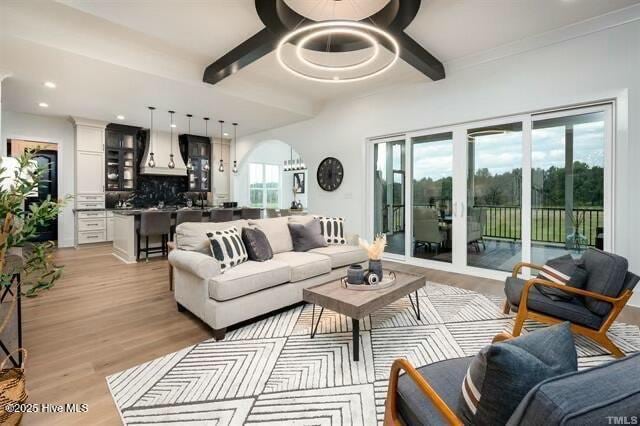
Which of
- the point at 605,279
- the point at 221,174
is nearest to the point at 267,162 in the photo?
the point at 221,174

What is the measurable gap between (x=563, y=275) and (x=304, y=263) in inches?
91.7

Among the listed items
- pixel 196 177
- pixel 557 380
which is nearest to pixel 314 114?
pixel 196 177

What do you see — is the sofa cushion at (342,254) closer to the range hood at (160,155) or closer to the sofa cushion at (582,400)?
the sofa cushion at (582,400)

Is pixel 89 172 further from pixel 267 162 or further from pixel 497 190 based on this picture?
pixel 497 190

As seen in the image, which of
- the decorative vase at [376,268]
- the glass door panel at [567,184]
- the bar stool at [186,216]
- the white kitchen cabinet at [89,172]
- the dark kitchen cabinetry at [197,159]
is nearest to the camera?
the decorative vase at [376,268]

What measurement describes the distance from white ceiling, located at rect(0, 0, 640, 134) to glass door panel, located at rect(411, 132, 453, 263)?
1138 millimetres

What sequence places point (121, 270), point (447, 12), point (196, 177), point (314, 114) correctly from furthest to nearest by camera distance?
point (196, 177) → point (314, 114) → point (121, 270) → point (447, 12)

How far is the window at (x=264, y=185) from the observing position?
1084 cm

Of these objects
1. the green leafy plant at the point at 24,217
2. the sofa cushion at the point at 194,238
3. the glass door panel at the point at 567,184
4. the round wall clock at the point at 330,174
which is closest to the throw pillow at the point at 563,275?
the glass door panel at the point at 567,184

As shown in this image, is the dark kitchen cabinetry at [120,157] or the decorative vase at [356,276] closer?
the decorative vase at [356,276]

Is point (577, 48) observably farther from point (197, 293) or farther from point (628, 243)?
point (197, 293)

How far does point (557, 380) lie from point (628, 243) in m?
3.91

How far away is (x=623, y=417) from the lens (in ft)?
2.23

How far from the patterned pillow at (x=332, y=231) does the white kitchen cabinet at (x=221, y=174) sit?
5.82 meters
